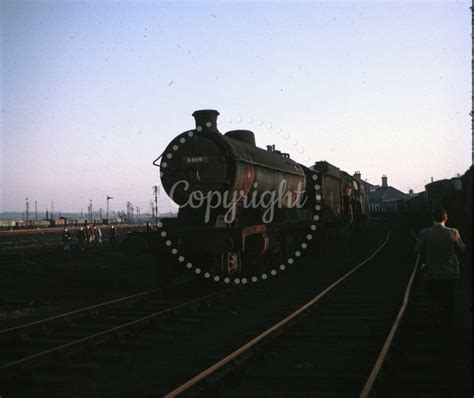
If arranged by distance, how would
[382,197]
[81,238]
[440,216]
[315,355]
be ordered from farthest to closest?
[382,197]
[81,238]
[440,216]
[315,355]

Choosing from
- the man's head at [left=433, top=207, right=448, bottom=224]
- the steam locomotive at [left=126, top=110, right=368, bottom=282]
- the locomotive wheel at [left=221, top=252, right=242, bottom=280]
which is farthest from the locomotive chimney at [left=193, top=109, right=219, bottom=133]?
the man's head at [left=433, top=207, right=448, bottom=224]

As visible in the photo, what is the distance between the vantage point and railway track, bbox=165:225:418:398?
4.57 m

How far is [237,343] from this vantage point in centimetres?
624

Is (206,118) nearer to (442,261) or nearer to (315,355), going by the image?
(442,261)

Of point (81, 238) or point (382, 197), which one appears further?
point (382, 197)

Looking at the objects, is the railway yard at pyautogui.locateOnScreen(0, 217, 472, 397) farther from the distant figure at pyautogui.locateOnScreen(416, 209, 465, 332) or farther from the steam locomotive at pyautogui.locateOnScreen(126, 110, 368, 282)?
the steam locomotive at pyautogui.locateOnScreen(126, 110, 368, 282)

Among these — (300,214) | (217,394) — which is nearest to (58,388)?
(217,394)

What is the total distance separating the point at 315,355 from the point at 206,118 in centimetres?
681

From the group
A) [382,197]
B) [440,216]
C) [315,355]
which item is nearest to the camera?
[315,355]

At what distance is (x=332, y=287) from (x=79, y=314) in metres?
5.20

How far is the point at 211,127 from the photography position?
36.0 feet

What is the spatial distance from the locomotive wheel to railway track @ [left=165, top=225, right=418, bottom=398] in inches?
82.7

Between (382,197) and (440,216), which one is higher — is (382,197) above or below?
above

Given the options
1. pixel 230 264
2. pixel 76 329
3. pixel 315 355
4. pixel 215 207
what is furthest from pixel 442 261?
pixel 76 329
